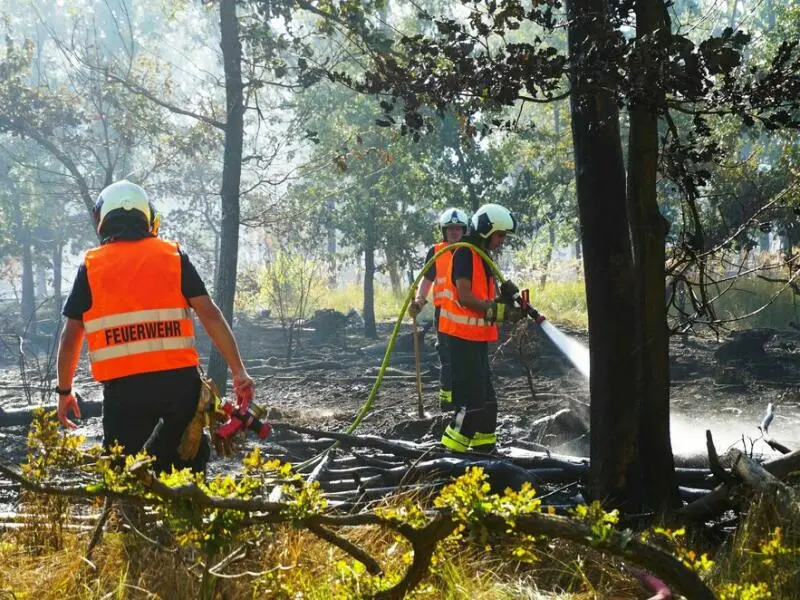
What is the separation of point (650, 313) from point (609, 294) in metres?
0.28

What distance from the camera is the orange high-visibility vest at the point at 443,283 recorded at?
699cm

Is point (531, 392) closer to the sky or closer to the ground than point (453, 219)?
closer to the ground

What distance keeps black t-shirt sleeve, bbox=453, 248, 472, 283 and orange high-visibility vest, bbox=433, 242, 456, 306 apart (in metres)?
0.18

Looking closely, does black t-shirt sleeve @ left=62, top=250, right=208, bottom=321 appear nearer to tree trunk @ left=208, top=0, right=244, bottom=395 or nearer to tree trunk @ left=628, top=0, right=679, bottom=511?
tree trunk @ left=628, top=0, right=679, bottom=511

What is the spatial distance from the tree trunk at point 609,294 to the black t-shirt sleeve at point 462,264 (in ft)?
6.67

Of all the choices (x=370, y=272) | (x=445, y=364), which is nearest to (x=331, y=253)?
(x=370, y=272)

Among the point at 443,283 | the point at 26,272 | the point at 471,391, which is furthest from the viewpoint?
the point at 26,272

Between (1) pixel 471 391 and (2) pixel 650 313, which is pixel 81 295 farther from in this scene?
(1) pixel 471 391

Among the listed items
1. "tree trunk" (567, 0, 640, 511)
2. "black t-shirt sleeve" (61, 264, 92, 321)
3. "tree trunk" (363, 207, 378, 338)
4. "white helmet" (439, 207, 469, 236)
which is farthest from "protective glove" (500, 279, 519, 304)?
"tree trunk" (363, 207, 378, 338)

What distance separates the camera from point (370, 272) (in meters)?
21.6

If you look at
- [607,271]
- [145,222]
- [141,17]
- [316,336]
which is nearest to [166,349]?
[145,222]

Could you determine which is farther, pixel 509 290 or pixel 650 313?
pixel 509 290

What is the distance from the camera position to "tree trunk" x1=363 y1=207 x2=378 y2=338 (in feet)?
68.2

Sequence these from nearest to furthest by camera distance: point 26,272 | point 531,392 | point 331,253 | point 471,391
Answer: point 471,391, point 531,392, point 331,253, point 26,272
